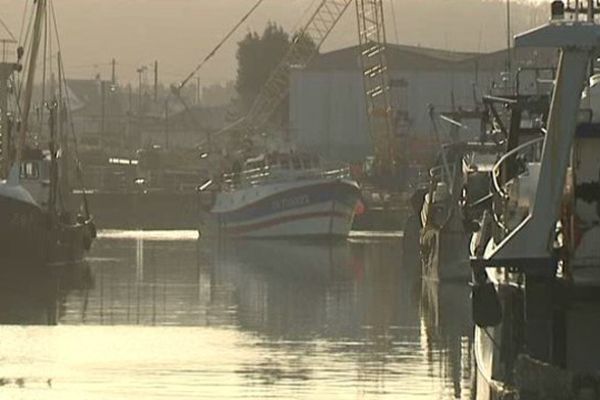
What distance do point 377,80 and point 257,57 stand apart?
4732cm

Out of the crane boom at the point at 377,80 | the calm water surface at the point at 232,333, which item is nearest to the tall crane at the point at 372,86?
the crane boom at the point at 377,80

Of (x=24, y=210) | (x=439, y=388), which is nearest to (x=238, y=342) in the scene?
(x=439, y=388)

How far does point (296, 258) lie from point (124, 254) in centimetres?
490

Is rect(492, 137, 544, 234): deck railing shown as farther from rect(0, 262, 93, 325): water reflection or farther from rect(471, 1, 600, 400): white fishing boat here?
rect(0, 262, 93, 325): water reflection

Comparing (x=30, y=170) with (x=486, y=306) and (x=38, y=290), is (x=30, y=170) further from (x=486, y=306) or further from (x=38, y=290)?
(x=486, y=306)

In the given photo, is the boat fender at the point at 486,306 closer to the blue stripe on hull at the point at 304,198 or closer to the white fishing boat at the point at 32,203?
the white fishing boat at the point at 32,203

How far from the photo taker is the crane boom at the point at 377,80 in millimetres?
103375

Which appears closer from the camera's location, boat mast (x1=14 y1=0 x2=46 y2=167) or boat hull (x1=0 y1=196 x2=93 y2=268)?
boat hull (x1=0 y1=196 x2=93 y2=268)

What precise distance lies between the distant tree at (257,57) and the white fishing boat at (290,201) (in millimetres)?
77556

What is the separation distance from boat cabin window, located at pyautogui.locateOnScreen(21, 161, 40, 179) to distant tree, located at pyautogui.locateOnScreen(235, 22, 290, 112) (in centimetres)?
9556

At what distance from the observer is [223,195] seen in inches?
3253

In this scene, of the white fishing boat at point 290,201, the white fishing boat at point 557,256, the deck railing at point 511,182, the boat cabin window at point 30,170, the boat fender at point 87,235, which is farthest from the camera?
the white fishing boat at point 290,201

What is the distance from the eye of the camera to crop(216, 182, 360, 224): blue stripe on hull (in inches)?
3063

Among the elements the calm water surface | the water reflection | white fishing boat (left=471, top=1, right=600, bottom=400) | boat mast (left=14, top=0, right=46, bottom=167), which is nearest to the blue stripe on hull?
the calm water surface
